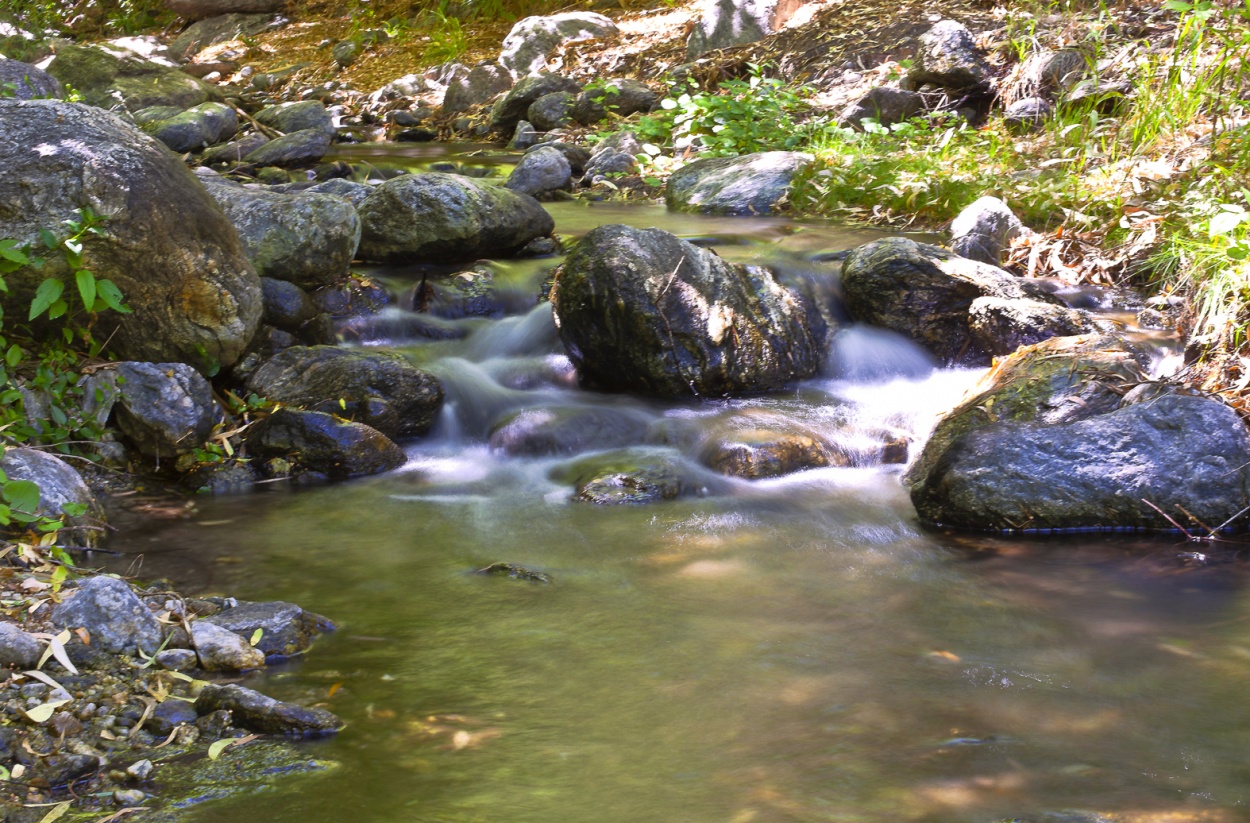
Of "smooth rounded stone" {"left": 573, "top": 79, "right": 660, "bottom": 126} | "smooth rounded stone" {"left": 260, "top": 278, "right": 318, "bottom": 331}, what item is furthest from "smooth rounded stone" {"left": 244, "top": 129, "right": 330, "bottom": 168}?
"smooth rounded stone" {"left": 260, "top": 278, "right": 318, "bottom": 331}

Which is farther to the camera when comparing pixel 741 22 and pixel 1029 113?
pixel 741 22

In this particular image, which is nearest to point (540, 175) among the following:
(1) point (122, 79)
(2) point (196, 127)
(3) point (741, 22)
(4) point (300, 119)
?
(2) point (196, 127)

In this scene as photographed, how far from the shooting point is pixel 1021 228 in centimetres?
654

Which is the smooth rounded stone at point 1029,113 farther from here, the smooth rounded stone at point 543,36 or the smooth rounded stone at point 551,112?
the smooth rounded stone at point 543,36

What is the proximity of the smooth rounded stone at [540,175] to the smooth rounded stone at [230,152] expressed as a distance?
2.78 meters

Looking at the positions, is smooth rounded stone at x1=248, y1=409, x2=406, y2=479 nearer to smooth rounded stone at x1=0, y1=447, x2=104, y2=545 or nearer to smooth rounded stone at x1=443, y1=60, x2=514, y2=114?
smooth rounded stone at x1=0, y1=447, x2=104, y2=545

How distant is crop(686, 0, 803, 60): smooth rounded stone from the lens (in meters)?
12.4

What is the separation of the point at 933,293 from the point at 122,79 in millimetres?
9914

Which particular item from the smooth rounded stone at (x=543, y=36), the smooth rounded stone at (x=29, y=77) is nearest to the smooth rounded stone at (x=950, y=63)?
the smooth rounded stone at (x=543, y=36)

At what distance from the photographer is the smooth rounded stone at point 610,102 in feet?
38.3

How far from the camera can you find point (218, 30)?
61.3 feet

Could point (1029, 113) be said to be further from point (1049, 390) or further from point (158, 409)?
point (158, 409)

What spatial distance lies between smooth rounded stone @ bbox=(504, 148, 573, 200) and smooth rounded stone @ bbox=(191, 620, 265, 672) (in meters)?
6.60

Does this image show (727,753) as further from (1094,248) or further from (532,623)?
(1094,248)
